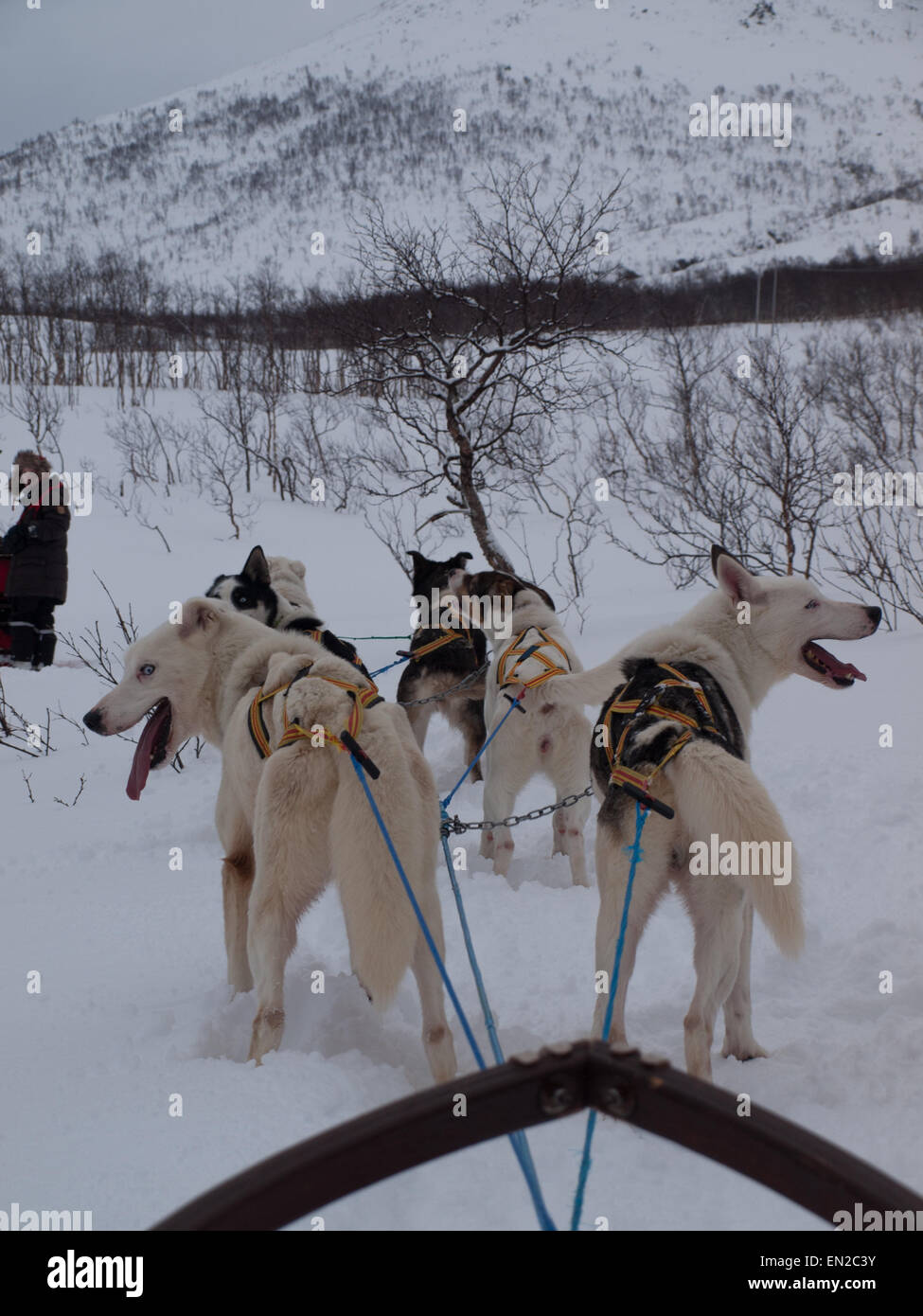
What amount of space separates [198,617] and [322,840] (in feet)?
3.85

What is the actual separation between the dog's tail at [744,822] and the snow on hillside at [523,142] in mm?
29339

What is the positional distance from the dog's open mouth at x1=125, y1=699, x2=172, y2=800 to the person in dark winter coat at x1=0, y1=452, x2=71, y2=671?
183 centimetres

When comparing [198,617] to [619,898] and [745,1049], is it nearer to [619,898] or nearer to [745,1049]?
[619,898]

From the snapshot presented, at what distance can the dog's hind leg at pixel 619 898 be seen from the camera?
8.00 ft

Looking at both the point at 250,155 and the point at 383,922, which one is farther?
the point at 250,155

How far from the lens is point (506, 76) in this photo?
55188 mm

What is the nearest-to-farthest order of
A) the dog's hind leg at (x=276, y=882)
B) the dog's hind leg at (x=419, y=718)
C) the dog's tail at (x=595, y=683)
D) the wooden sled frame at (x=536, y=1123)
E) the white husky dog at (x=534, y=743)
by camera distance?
the wooden sled frame at (x=536, y=1123) < the dog's hind leg at (x=276, y=882) < the dog's tail at (x=595, y=683) < the white husky dog at (x=534, y=743) < the dog's hind leg at (x=419, y=718)

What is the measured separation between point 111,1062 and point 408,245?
340 inches

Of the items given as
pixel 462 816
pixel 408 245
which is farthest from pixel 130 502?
pixel 462 816

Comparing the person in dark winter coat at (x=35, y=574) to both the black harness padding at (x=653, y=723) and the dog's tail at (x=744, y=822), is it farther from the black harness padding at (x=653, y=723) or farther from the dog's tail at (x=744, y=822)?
the dog's tail at (x=744, y=822)

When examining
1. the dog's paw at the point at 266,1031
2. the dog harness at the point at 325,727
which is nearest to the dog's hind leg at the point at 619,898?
the dog harness at the point at 325,727

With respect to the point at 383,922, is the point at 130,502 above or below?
above
